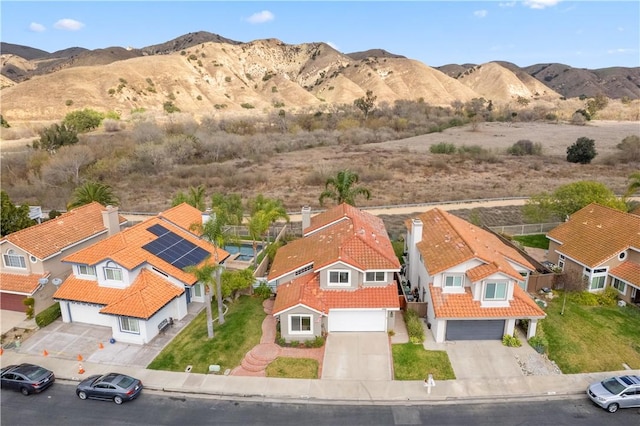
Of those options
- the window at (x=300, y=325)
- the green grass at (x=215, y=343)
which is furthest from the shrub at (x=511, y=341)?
the green grass at (x=215, y=343)

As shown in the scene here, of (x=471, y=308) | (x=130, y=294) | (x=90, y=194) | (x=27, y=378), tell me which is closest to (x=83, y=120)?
(x=90, y=194)

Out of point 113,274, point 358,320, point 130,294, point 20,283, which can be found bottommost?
point 358,320

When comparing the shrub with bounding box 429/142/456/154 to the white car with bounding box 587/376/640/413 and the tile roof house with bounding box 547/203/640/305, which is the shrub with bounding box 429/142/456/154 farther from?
the white car with bounding box 587/376/640/413

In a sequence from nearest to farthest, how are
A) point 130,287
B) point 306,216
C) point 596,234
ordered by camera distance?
point 130,287 → point 596,234 → point 306,216

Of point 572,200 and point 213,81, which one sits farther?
point 213,81

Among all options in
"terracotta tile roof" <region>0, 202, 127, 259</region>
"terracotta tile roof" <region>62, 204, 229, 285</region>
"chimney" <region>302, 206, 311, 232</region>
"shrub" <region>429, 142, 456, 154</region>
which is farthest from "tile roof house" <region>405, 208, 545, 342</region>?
"shrub" <region>429, 142, 456, 154</region>

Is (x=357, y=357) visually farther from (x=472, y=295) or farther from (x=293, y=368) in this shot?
(x=472, y=295)

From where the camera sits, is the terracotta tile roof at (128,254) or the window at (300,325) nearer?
the window at (300,325)

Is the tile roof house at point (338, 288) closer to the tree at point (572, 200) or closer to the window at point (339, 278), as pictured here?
the window at point (339, 278)
